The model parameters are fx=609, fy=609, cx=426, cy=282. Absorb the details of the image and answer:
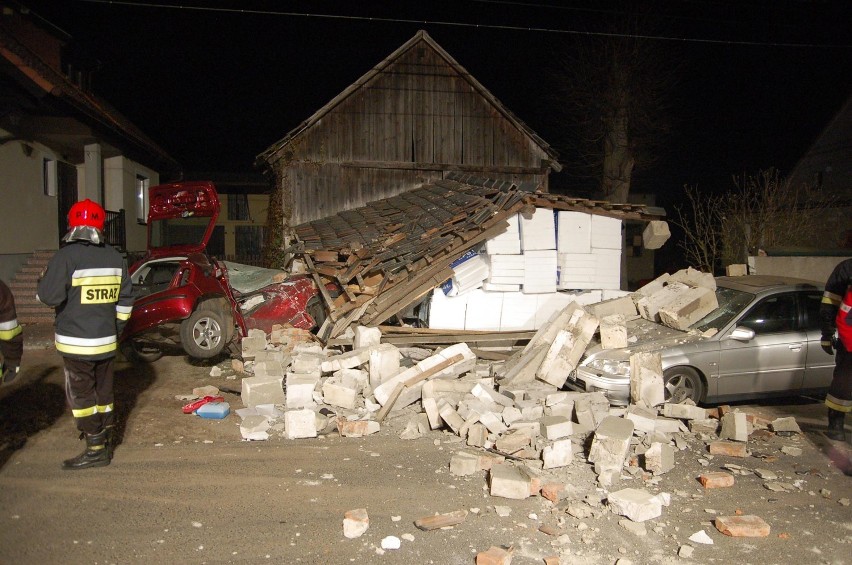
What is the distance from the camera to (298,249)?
12.1 m

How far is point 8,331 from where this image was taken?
15.6 ft

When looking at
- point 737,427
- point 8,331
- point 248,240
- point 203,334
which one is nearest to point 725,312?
point 737,427

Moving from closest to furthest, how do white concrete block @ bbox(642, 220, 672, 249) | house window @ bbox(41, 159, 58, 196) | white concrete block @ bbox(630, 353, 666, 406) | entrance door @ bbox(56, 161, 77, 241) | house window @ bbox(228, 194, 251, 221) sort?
1. white concrete block @ bbox(630, 353, 666, 406)
2. white concrete block @ bbox(642, 220, 672, 249)
3. house window @ bbox(41, 159, 58, 196)
4. entrance door @ bbox(56, 161, 77, 241)
5. house window @ bbox(228, 194, 251, 221)

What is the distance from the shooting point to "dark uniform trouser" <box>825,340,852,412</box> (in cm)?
594

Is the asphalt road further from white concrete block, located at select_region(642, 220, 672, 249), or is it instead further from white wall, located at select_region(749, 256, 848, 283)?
white wall, located at select_region(749, 256, 848, 283)

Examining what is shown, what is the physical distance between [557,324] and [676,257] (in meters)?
18.3

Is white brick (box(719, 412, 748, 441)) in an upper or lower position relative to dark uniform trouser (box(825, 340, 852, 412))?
lower

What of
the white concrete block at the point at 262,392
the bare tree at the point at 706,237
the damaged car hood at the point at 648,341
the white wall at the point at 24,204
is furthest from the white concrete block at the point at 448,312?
the white wall at the point at 24,204

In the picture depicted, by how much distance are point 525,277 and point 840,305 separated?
4.42 metres

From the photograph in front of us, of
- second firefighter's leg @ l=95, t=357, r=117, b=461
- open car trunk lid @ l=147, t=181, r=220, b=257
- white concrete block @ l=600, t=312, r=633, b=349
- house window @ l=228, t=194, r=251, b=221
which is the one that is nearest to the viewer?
second firefighter's leg @ l=95, t=357, r=117, b=461

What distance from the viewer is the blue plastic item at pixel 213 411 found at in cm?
674

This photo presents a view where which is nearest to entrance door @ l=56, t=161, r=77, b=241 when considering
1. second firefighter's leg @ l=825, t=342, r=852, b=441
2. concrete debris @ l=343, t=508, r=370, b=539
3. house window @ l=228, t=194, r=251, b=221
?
house window @ l=228, t=194, r=251, b=221

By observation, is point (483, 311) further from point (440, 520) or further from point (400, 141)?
point (400, 141)

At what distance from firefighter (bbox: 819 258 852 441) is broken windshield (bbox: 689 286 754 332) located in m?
1.20
